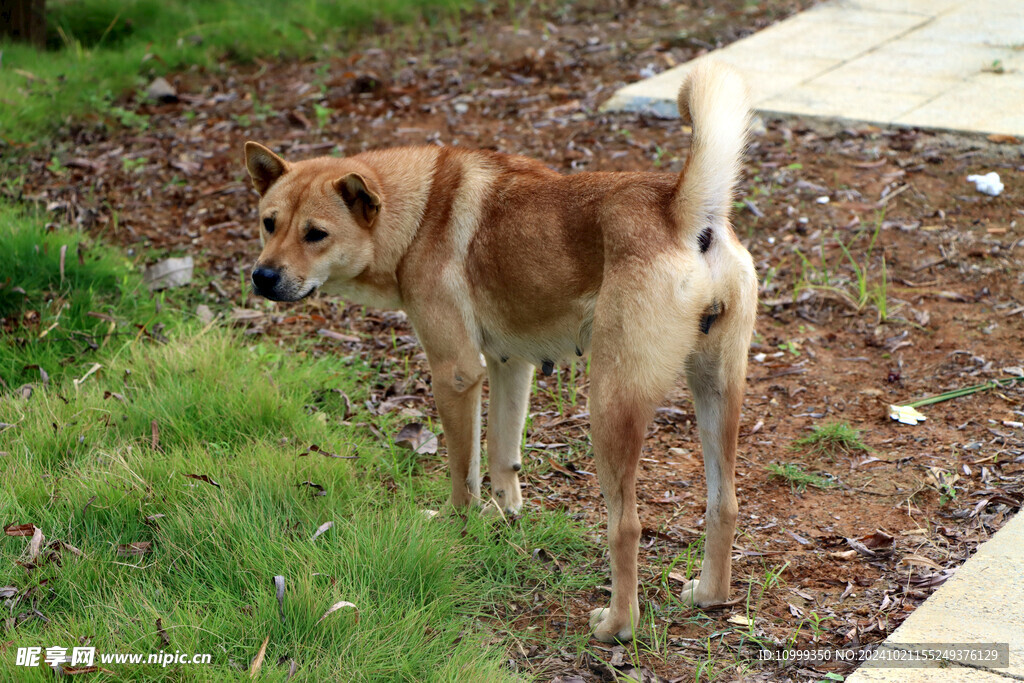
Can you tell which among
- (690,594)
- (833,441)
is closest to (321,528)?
(690,594)

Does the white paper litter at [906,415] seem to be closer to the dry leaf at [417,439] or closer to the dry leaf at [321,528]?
the dry leaf at [417,439]

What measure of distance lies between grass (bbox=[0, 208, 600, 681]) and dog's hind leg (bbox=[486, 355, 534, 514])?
18 centimetres

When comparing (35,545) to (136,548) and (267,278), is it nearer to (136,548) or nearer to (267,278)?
(136,548)

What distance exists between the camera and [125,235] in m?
6.55

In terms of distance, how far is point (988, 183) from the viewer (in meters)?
6.30

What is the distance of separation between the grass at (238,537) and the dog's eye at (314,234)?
0.92 metres

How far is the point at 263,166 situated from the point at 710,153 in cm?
193

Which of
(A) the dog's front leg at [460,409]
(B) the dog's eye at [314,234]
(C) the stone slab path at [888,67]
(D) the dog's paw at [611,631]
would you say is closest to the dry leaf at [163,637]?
(A) the dog's front leg at [460,409]

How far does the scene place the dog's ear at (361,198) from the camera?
3.80 meters

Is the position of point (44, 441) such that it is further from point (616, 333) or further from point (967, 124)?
point (967, 124)

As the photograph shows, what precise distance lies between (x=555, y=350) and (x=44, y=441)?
2.27 meters

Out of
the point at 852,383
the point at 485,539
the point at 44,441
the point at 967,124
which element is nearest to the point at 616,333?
the point at 485,539

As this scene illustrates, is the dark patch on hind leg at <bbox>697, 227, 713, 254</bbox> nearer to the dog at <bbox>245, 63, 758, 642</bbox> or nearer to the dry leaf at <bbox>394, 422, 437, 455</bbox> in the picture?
the dog at <bbox>245, 63, 758, 642</bbox>

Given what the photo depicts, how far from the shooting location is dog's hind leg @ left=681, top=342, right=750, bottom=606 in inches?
133
